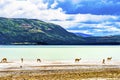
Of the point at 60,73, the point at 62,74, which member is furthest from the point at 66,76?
the point at 60,73

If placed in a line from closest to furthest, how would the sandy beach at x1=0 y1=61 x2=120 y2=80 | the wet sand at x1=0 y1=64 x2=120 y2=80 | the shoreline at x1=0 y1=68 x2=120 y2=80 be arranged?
the shoreline at x1=0 y1=68 x2=120 y2=80 → the wet sand at x1=0 y1=64 x2=120 y2=80 → the sandy beach at x1=0 y1=61 x2=120 y2=80

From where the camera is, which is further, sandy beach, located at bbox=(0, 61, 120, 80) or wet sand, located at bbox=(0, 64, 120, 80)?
sandy beach, located at bbox=(0, 61, 120, 80)

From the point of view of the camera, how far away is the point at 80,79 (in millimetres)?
33969

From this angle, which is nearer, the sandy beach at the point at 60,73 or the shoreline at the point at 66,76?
the shoreline at the point at 66,76

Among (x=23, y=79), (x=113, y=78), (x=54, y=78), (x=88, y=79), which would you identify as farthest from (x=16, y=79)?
(x=113, y=78)

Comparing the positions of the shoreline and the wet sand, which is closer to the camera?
the shoreline

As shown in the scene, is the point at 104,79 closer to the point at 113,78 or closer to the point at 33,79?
the point at 113,78

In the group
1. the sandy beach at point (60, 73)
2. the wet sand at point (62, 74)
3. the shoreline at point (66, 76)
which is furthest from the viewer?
the sandy beach at point (60, 73)

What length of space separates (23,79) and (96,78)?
19.9ft

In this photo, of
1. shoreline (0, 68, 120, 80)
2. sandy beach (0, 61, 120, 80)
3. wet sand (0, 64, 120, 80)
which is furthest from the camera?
sandy beach (0, 61, 120, 80)

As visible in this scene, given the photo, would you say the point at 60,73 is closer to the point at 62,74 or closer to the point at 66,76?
the point at 62,74

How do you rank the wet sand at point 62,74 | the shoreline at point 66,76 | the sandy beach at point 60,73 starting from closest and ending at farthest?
the shoreline at point 66,76 → the wet sand at point 62,74 → the sandy beach at point 60,73

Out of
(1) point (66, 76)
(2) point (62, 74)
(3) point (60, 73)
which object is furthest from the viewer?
(3) point (60, 73)

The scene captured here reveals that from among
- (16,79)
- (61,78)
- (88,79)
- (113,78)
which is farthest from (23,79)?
(113,78)
